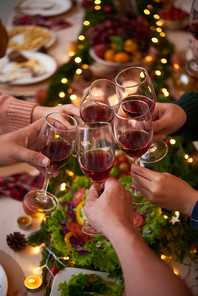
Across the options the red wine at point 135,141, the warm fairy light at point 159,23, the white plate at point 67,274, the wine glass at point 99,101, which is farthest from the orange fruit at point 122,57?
the white plate at point 67,274

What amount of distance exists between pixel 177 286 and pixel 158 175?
34 cm

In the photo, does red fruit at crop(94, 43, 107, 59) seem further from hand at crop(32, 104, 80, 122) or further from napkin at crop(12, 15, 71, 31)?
hand at crop(32, 104, 80, 122)

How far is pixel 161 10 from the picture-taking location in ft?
7.95

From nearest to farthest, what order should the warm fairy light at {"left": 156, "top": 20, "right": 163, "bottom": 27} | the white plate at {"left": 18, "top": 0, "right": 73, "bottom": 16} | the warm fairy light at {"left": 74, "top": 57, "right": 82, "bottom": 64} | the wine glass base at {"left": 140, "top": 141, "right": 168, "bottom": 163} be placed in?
the wine glass base at {"left": 140, "top": 141, "right": 168, "bottom": 163} < the warm fairy light at {"left": 74, "top": 57, "right": 82, "bottom": 64} < the warm fairy light at {"left": 156, "top": 20, "right": 163, "bottom": 27} < the white plate at {"left": 18, "top": 0, "right": 73, "bottom": 16}

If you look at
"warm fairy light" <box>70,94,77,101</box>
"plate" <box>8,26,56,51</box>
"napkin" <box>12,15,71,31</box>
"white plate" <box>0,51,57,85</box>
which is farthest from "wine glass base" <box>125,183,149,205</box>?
"napkin" <box>12,15,71,31</box>

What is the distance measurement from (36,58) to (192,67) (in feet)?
3.63

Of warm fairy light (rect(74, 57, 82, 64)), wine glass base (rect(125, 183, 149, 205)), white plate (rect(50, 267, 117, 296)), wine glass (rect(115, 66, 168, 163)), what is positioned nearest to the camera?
white plate (rect(50, 267, 117, 296))

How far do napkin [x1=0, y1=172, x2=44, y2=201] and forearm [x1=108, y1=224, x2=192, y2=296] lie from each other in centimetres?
66

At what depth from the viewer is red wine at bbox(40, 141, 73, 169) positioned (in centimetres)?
91

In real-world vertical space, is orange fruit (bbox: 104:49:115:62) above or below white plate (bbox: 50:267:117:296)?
above

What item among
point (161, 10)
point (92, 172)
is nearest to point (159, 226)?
point (92, 172)

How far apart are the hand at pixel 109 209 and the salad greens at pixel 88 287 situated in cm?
25

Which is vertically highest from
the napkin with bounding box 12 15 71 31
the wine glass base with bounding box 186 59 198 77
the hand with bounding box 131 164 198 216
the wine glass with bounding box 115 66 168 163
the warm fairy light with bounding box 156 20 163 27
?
the wine glass with bounding box 115 66 168 163

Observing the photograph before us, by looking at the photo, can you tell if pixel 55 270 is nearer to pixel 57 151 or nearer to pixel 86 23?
pixel 57 151
